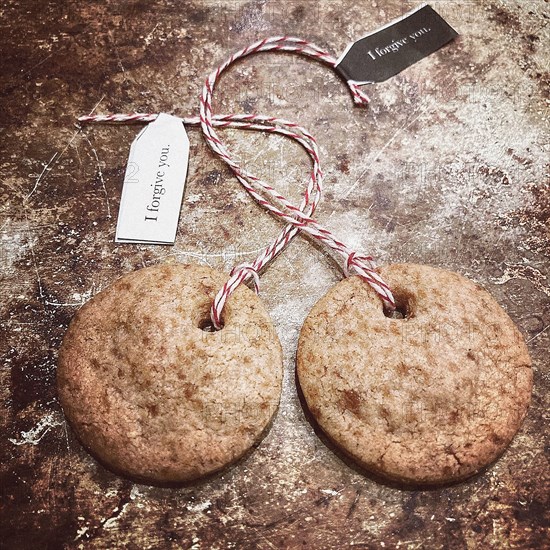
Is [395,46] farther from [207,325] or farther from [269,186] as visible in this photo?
[207,325]

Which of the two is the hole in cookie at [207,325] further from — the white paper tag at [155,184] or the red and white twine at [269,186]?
the white paper tag at [155,184]

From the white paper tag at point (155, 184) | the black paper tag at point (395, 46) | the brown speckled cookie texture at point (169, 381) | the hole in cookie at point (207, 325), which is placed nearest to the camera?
the brown speckled cookie texture at point (169, 381)

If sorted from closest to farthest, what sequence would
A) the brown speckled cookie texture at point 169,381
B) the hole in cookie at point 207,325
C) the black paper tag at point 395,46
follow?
1. the brown speckled cookie texture at point 169,381
2. the hole in cookie at point 207,325
3. the black paper tag at point 395,46

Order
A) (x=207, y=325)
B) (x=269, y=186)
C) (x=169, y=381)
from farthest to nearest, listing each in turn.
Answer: (x=269, y=186) → (x=207, y=325) → (x=169, y=381)

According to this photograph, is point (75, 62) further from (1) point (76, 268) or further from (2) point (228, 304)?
(2) point (228, 304)

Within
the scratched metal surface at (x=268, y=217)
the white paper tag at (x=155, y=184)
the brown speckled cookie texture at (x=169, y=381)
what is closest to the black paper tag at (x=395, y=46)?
the scratched metal surface at (x=268, y=217)

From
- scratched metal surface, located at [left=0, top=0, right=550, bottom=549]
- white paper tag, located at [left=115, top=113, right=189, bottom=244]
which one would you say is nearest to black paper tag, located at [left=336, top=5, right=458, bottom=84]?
scratched metal surface, located at [left=0, top=0, right=550, bottom=549]

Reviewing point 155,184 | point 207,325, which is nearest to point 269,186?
point 155,184

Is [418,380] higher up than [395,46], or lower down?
lower down
